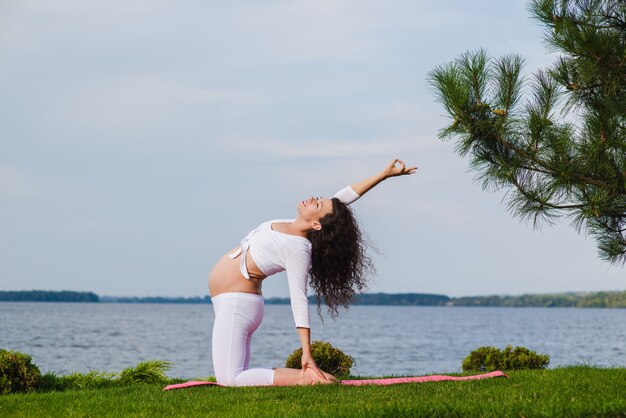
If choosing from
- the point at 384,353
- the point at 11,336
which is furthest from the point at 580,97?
the point at 11,336

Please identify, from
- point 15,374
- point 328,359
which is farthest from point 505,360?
point 15,374

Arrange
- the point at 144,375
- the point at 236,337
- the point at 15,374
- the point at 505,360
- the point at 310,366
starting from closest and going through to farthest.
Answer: the point at 310,366
the point at 236,337
the point at 15,374
the point at 144,375
the point at 505,360

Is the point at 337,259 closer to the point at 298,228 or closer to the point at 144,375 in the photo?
the point at 298,228

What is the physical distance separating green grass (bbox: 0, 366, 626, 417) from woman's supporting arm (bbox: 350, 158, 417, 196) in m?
1.99

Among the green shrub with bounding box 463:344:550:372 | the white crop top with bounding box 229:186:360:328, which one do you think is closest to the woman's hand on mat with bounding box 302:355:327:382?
the white crop top with bounding box 229:186:360:328

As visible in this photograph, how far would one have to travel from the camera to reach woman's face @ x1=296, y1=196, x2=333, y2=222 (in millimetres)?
7238

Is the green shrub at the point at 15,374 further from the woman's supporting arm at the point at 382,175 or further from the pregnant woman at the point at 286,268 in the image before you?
the woman's supporting arm at the point at 382,175

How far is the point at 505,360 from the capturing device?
10914mm

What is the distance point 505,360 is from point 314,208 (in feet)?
16.8

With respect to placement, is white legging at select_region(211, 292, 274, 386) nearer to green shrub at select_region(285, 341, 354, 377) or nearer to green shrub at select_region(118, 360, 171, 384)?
green shrub at select_region(285, 341, 354, 377)

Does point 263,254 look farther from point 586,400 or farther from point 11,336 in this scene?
point 11,336

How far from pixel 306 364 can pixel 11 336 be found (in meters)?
52.6

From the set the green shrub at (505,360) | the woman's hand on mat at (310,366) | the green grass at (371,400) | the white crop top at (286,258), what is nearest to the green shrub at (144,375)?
the green grass at (371,400)

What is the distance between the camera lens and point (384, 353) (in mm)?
45562
